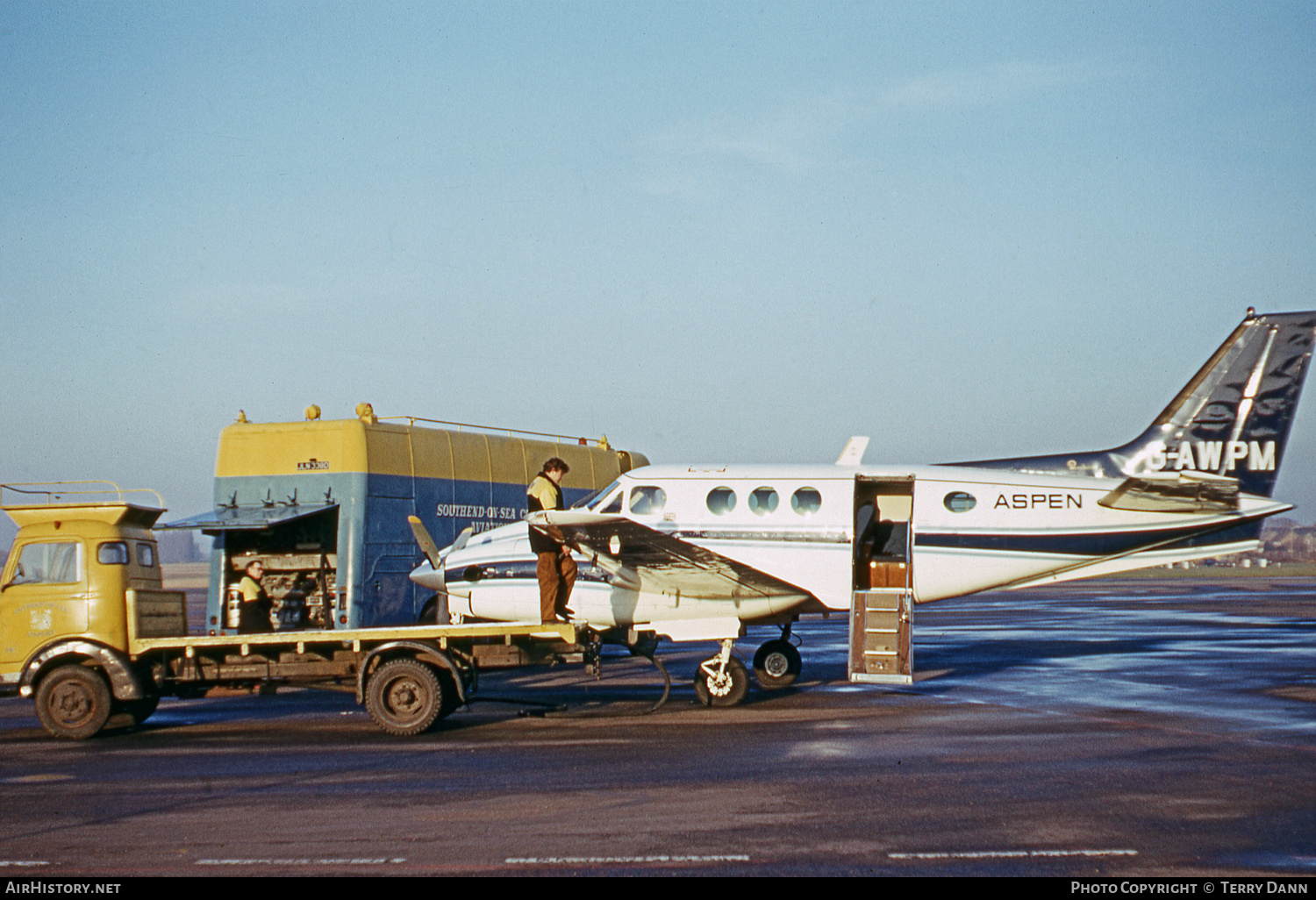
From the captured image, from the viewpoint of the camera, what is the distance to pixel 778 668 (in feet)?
62.7

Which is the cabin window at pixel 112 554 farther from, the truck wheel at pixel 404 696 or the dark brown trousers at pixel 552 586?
the dark brown trousers at pixel 552 586

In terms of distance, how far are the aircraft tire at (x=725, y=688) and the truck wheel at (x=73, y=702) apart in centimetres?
803

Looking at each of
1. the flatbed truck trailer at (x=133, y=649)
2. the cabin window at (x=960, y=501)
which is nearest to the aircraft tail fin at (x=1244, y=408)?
the cabin window at (x=960, y=501)

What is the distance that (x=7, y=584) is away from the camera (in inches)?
592

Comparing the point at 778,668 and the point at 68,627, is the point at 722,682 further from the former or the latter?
the point at 68,627

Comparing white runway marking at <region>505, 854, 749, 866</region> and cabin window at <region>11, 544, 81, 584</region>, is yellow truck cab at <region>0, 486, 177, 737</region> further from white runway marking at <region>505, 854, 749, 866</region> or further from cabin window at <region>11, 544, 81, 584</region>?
white runway marking at <region>505, 854, 749, 866</region>

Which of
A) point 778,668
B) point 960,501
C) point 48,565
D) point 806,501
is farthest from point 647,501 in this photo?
point 48,565

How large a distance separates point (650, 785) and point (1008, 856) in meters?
3.82

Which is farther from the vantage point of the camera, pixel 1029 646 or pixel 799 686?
pixel 1029 646

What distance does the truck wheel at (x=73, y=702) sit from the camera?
1494 cm

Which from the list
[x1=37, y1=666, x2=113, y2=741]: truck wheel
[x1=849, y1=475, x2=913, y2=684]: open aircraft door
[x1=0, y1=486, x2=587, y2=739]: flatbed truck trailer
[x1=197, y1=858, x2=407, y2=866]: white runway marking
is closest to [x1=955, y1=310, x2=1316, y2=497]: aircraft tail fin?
[x1=849, y1=475, x2=913, y2=684]: open aircraft door

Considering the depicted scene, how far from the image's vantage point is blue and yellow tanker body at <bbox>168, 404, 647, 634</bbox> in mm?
18781
